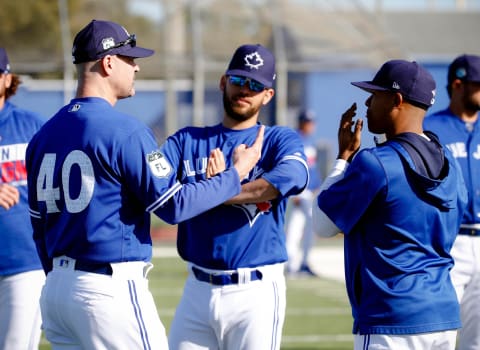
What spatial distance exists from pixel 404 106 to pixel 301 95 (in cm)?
1736

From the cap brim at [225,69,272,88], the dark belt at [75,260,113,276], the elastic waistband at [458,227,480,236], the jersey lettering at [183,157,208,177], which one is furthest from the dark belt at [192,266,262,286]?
the elastic waistband at [458,227,480,236]

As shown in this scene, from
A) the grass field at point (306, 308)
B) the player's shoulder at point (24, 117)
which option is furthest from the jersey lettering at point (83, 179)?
the grass field at point (306, 308)

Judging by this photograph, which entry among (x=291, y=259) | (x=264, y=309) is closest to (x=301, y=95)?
(x=291, y=259)

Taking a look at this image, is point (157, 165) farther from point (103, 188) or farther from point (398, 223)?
point (398, 223)

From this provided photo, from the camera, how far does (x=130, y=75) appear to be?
457cm

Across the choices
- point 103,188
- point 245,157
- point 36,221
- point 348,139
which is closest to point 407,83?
point 348,139

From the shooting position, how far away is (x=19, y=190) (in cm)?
591

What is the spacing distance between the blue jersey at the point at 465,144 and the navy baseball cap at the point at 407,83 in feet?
6.31

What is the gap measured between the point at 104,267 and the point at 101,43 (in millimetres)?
1048

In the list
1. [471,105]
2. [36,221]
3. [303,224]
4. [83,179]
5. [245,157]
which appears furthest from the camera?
[303,224]

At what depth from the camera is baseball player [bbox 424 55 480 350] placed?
624 centimetres

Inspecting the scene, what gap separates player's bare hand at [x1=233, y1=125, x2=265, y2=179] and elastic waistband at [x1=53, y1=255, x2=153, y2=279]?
28.3 inches

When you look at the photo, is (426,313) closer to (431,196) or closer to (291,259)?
(431,196)

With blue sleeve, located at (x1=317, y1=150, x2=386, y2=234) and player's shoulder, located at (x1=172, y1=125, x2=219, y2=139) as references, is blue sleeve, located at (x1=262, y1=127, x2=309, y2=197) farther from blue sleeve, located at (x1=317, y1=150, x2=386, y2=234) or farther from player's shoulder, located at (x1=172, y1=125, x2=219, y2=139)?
blue sleeve, located at (x1=317, y1=150, x2=386, y2=234)
